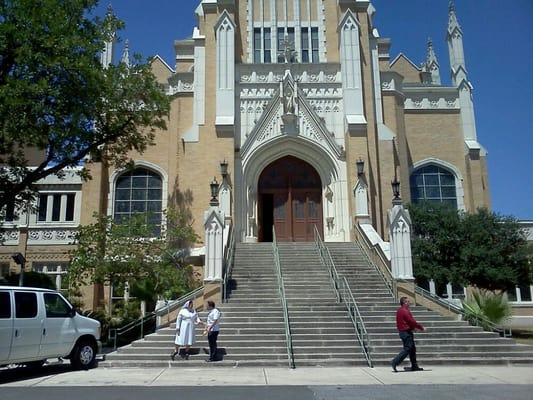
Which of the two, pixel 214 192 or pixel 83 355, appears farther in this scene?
pixel 214 192

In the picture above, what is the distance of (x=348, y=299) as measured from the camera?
48.7 feet

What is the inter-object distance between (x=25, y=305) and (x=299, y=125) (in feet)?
51.6

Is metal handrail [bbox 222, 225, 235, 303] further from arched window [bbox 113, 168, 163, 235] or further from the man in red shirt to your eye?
the man in red shirt

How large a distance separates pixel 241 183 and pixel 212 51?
676 centimetres

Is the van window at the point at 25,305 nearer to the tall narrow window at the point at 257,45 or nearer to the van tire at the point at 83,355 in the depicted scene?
the van tire at the point at 83,355

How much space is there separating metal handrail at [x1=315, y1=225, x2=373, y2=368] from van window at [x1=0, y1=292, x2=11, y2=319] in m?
7.74

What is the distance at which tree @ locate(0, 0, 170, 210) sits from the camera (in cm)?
1412

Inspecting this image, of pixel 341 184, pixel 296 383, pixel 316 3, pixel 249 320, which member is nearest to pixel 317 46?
pixel 316 3

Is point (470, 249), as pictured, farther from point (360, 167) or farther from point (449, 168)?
point (449, 168)

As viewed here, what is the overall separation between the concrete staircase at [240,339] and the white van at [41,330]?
74cm

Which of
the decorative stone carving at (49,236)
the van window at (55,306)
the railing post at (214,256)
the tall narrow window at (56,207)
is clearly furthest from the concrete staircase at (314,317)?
the tall narrow window at (56,207)

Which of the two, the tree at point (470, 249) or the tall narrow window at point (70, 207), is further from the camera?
the tall narrow window at point (70, 207)

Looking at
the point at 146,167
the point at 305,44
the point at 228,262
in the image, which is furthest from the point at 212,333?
the point at 305,44

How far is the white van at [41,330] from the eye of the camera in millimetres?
10070
